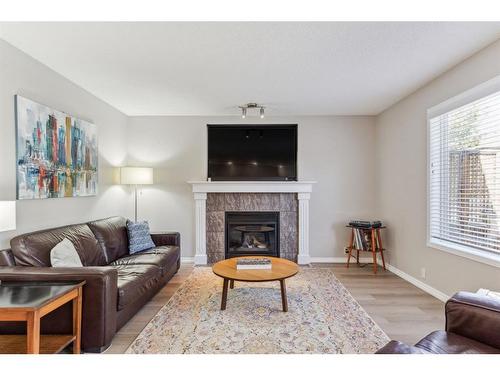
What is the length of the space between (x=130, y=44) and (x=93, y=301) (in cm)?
199

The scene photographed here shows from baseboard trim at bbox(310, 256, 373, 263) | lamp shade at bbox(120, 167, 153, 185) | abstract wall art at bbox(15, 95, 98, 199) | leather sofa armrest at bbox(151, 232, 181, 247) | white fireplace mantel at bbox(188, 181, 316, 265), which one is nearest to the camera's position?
abstract wall art at bbox(15, 95, 98, 199)

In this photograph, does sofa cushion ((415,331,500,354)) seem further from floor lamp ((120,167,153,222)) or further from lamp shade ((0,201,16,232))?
floor lamp ((120,167,153,222))

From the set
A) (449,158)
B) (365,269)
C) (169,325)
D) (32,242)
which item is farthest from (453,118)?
(32,242)

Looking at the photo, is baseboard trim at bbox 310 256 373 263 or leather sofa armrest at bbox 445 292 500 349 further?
baseboard trim at bbox 310 256 373 263

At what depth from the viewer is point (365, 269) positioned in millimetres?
4195

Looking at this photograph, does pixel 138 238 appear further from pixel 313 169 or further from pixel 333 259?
pixel 333 259

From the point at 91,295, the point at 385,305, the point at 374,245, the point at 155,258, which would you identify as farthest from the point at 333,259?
the point at 91,295

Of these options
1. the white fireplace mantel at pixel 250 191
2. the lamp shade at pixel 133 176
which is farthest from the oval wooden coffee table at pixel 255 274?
the lamp shade at pixel 133 176

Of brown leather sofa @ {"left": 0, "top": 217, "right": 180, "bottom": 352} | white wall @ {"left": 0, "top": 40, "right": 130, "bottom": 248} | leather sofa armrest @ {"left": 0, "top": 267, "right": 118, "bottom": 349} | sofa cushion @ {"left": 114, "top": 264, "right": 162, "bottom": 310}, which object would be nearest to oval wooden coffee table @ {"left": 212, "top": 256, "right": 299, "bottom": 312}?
sofa cushion @ {"left": 114, "top": 264, "right": 162, "bottom": 310}

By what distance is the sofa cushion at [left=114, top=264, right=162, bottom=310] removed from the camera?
2284mm

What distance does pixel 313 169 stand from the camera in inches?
184

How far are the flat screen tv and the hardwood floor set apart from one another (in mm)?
1733

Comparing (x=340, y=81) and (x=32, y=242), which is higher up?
(x=340, y=81)

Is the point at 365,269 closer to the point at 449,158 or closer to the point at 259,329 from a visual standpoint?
the point at 449,158
